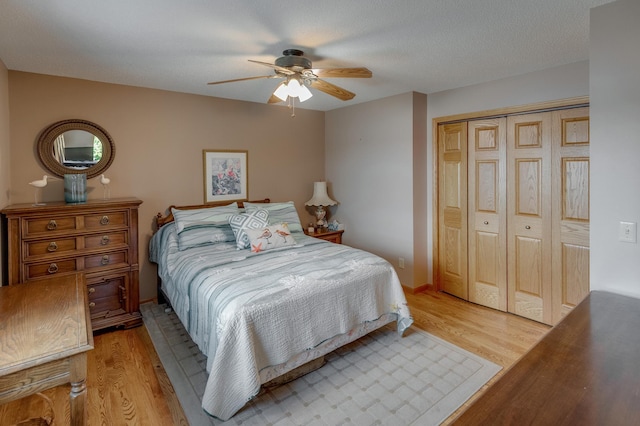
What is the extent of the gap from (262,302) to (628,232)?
2.02 meters

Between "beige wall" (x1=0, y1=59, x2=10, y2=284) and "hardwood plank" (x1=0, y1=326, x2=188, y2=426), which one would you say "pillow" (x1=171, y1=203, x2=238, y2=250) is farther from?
"beige wall" (x1=0, y1=59, x2=10, y2=284)

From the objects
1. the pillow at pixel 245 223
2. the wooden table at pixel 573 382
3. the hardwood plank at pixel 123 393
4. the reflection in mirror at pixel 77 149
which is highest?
the reflection in mirror at pixel 77 149

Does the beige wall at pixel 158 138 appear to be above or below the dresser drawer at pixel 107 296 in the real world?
above

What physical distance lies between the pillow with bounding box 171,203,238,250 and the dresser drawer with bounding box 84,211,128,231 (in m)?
0.48

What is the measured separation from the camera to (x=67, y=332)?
1392 millimetres

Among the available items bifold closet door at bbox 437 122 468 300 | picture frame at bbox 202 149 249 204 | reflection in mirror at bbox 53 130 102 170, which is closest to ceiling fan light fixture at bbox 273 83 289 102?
picture frame at bbox 202 149 249 204

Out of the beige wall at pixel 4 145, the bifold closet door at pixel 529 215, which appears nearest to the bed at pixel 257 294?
the beige wall at pixel 4 145

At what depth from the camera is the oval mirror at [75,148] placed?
305 cm

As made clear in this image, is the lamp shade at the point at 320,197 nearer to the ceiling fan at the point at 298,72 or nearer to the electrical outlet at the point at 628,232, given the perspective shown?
the ceiling fan at the point at 298,72

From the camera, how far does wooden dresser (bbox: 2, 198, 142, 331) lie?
8.65 feet

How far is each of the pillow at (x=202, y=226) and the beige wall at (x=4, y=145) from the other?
1264 millimetres

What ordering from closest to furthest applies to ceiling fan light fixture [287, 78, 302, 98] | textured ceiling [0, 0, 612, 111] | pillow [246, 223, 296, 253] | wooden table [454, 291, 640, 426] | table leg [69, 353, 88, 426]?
wooden table [454, 291, 640, 426] → table leg [69, 353, 88, 426] → textured ceiling [0, 0, 612, 111] → ceiling fan light fixture [287, 78, 302, 98] → pillow [246, 223, 296, 253]

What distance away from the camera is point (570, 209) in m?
2.92

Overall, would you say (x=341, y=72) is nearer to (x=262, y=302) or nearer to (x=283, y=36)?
(x=283, y=36)
